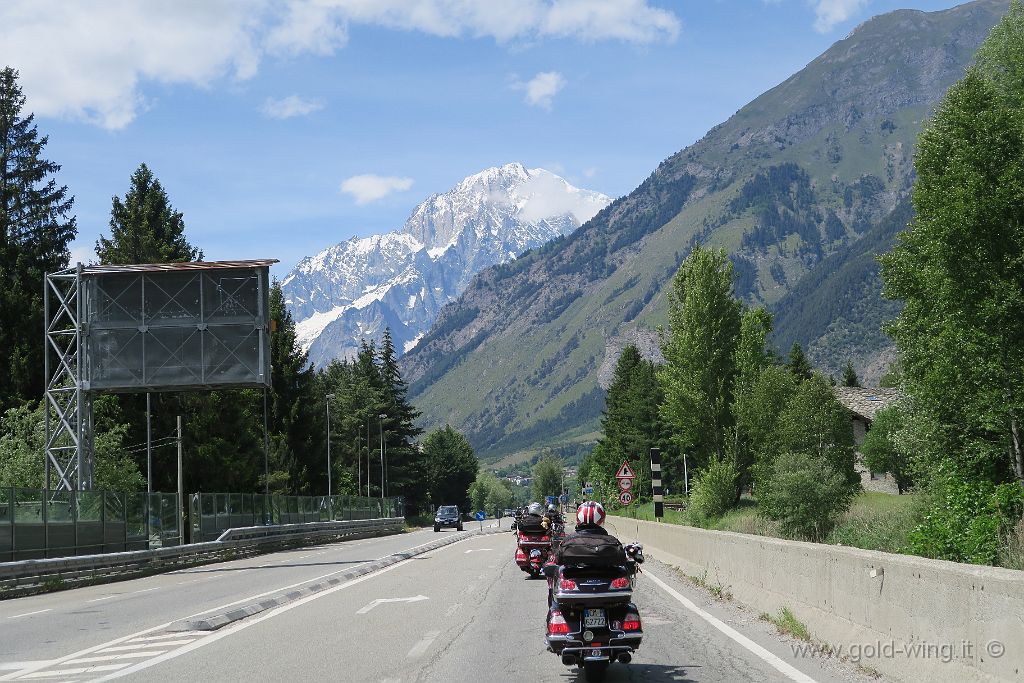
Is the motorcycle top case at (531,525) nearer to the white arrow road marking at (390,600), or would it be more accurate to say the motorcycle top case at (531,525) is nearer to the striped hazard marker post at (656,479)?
the white arrow road marking at (390,600)

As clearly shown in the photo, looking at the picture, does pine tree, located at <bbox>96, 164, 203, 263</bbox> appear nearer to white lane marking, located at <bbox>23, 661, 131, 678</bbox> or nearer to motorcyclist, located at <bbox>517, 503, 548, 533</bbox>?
motorcyclist, located at <bbox>517, 503, 548, 533</bbox>

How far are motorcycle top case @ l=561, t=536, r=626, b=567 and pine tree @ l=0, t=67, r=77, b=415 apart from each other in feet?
160

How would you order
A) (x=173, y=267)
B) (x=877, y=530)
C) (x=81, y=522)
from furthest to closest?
(x=173, y=267) → (x=81, y=522) → (x=877, y=530)

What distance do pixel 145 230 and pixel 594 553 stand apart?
→ 199 ft

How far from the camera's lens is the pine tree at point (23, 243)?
5496cm

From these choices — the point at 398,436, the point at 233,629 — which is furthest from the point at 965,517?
the point at 398,436

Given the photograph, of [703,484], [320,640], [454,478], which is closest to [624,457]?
[703,484]

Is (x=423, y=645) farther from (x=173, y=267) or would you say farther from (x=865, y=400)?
(x=865, y=400)

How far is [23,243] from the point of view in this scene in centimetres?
6078

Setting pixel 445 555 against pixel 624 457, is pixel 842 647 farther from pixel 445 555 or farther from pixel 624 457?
pixel 624 457

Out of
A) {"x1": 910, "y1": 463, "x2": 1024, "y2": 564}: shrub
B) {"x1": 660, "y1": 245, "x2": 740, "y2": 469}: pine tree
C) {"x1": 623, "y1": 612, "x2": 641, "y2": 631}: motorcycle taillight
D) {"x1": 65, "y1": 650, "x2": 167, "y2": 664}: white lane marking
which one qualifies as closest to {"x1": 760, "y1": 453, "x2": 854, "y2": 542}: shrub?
{"x1": 910, "y1": 463, "x2": 1024, "y2": 564}: shrub

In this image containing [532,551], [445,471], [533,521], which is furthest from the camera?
[445,471]

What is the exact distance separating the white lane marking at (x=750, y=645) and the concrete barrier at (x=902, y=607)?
569mm

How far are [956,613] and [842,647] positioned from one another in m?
2.81
